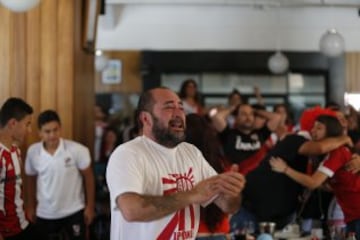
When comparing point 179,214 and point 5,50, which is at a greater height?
point 5,50

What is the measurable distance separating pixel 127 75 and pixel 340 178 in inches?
288

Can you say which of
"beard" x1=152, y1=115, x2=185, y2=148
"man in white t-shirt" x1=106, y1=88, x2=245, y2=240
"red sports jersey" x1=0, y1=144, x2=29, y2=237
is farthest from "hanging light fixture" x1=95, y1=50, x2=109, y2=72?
"beard" x1=152, y1=115, x2=185, y2=148

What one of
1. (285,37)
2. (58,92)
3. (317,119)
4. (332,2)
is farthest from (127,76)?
(317,119)

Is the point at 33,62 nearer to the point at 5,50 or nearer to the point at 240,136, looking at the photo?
the point at 5,50

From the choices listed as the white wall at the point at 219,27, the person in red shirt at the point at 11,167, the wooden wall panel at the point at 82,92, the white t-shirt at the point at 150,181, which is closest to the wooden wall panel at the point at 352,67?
the white wall at the point at 219,27

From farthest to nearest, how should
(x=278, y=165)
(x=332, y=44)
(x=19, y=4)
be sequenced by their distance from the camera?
(x=332, y=44), (x=278, y=165), (x=19, y=4)

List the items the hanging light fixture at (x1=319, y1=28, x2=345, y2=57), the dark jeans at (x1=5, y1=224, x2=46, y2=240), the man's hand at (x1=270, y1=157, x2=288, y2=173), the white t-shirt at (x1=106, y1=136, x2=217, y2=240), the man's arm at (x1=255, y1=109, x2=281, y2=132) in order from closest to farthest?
the white t-shirt at (x1=106, y1=136, x2=217, y2=240) → the dark jeans at (x1=5, y1=224, x2=46, y2=240) → the man's hand at (x1=270, y1=157, x2=288, y2=173) → the man's arm at (x1=255, y1=109, x2=281, y2=132) → the hanging light fixture at (x1=319, y1=28, x2=345, y2=57)

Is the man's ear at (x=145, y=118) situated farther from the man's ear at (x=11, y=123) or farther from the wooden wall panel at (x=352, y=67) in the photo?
the wooden wall panel at (x=352, y=67)

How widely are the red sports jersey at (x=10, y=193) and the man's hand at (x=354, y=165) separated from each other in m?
2.12

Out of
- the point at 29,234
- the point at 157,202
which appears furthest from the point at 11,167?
the point at 157,202

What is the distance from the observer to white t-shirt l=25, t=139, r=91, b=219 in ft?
14.5

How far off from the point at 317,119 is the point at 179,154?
204 centimetres

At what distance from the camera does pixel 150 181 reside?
2.28 meters

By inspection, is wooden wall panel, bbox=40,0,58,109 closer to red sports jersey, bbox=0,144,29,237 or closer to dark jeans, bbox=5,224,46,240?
red sports jersey, bbox=0,144,29,237
